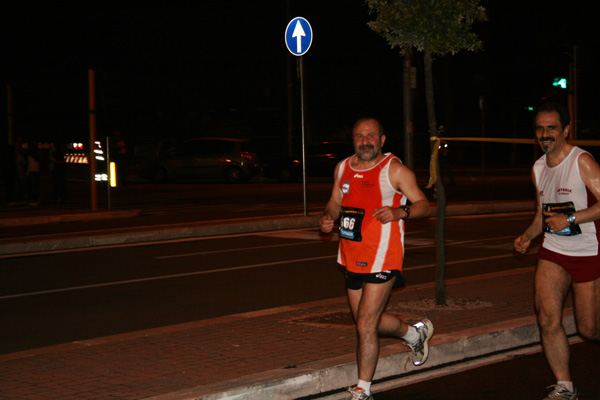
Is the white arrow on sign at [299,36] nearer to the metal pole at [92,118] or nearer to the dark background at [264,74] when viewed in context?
the metal pole at [92,118]

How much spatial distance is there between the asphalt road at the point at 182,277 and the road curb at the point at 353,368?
8.50ft

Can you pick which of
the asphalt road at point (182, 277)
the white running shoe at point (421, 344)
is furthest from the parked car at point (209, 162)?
the white running shoe at point (421, 344)

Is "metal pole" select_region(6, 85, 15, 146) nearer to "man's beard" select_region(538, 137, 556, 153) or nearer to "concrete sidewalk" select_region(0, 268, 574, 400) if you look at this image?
"concrete sidewalk" select_region(0, 268, 574, 400)

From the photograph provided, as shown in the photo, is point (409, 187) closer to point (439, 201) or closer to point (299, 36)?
point (439, 201)

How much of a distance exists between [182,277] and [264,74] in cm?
4210

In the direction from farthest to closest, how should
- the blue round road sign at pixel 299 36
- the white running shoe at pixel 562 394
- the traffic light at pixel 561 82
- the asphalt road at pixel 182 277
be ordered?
the traffic light at pixel 561 82, the blue round road sign at pixel 299 36, the asphalt road at pixel 182 277, the white running shoe at pixel 562 394

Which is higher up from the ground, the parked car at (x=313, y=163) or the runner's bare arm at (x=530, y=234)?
the parked car at (x=313, y=163)

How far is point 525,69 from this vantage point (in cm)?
4900

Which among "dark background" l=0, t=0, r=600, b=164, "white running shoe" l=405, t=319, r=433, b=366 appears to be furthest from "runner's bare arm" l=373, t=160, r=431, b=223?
"dark background" l=0, t=0, r=600, b=164

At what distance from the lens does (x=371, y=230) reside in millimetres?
5758

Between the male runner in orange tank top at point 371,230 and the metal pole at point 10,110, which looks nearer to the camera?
the male runner in orange tank top at point 371,230

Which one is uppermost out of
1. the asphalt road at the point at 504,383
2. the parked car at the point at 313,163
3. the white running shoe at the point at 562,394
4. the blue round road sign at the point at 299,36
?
the blue round road sign at the point at 299,36

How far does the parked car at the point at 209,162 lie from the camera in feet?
104

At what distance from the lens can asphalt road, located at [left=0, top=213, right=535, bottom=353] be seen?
8.74 metres
